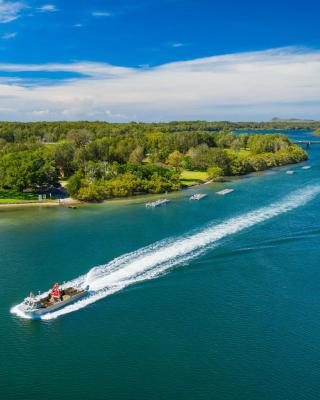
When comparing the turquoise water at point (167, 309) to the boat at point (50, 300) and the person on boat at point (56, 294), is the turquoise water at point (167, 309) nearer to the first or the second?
the boat at point (50, 300)

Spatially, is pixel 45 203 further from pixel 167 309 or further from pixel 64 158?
pixel 167 309

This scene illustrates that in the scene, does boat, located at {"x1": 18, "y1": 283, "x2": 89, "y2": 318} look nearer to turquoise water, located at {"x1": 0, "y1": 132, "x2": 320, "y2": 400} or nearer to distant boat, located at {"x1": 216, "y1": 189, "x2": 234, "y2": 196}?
turquoise water, located at {"x1": 0, "y1": 132, "x2": 320, "y2": 400}

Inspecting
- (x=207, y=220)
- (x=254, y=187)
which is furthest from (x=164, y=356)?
(x=254, y=187)

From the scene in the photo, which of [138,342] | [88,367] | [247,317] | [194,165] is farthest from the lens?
[194,165]

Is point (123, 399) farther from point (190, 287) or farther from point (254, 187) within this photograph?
point (254, 187)

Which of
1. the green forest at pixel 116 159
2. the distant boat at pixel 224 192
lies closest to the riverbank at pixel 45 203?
the green forest at pixel 116 159

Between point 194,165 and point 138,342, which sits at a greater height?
A: point 194,165
